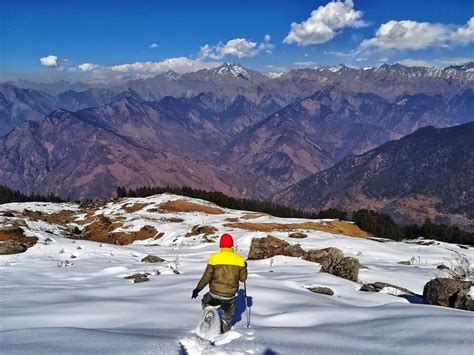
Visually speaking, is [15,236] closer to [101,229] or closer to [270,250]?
[270,250]

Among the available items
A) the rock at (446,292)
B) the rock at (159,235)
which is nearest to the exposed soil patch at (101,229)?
Result: the rock at (159,235)

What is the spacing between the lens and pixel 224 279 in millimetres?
8992

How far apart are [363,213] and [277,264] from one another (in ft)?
265

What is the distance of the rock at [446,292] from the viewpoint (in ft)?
35.9

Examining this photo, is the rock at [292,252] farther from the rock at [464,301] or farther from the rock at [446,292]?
the rock at [464,301]

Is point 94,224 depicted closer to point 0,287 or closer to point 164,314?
point 0,287

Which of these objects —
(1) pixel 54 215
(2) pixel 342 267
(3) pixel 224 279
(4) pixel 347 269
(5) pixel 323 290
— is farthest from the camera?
(1) pixel 54 215

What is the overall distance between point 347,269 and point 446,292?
4.89m

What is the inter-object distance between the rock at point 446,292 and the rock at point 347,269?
4.04 m

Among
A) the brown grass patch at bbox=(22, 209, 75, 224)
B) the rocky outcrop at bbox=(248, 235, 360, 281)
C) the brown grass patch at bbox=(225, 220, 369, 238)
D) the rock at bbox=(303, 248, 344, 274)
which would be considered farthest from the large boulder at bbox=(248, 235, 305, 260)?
the brown grass patch at bbox=(22, 209, 75, 224)

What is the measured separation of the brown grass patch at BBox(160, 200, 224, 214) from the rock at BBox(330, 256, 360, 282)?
211 feet

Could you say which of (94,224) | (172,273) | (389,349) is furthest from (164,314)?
(94,224)

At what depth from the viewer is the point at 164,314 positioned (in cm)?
876

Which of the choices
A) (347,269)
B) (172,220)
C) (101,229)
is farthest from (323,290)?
(101,229)
